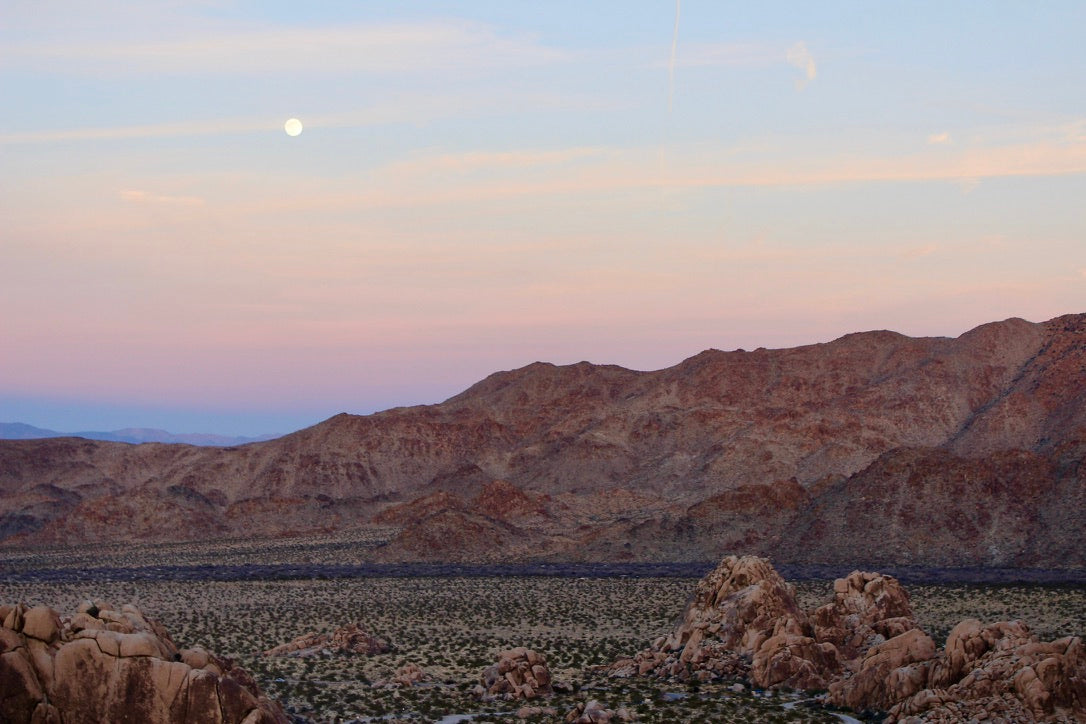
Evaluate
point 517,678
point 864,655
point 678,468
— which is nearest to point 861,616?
point 864,655

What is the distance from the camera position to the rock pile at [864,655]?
26109 mm

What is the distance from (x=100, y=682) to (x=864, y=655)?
21146 mm

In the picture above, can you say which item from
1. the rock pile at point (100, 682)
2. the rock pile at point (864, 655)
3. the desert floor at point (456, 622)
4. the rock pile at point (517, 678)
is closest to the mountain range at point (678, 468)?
the desert floor at point (456, 622)

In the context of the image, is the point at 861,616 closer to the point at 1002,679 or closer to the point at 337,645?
the point at 1002,679

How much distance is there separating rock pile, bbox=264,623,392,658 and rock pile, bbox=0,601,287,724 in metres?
18.6

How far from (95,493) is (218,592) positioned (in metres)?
93.9

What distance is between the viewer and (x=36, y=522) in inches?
5074

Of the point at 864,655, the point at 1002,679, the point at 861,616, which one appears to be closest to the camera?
the point at 1002,679

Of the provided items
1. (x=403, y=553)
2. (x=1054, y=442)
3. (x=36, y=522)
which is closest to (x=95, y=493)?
(x=36, y=522)

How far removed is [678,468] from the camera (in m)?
141

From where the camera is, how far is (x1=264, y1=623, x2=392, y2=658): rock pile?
4094 centimetres

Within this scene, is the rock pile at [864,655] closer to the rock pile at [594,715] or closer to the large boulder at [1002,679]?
the large boulder at [1002,679]

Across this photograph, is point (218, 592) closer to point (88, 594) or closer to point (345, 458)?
point (88, 594)

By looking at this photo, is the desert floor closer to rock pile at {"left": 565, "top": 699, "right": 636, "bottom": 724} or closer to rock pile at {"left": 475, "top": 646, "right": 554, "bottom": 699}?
rock pile at {"left": 565, "top": 699, "right": 636, "bottom": 724}
